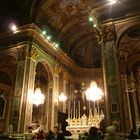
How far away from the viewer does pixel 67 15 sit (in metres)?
13.8

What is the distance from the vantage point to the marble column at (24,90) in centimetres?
1009

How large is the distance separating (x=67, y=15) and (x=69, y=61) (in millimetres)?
3796

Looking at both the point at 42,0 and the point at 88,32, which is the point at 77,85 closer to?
the point at 88,32

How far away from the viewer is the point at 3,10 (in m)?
12.8

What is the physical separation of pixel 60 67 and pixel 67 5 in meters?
4.49

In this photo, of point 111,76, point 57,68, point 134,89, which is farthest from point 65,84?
point 111,76

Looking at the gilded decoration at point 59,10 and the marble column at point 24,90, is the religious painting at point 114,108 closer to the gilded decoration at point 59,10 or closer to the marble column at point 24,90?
the marble column at point 24,90

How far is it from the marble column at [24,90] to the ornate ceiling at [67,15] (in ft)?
7.37

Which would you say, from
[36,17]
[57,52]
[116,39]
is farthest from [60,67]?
[116,39]

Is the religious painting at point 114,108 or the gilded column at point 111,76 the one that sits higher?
the gilded column at point 111,76

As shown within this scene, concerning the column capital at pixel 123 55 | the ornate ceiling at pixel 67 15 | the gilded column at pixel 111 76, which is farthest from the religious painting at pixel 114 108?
the column capital at pixel 123 55

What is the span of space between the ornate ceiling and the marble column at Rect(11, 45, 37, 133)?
2.25 m

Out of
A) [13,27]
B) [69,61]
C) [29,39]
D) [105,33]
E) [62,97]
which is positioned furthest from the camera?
[69,61]

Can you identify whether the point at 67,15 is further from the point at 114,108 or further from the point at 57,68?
the point at 114,108
